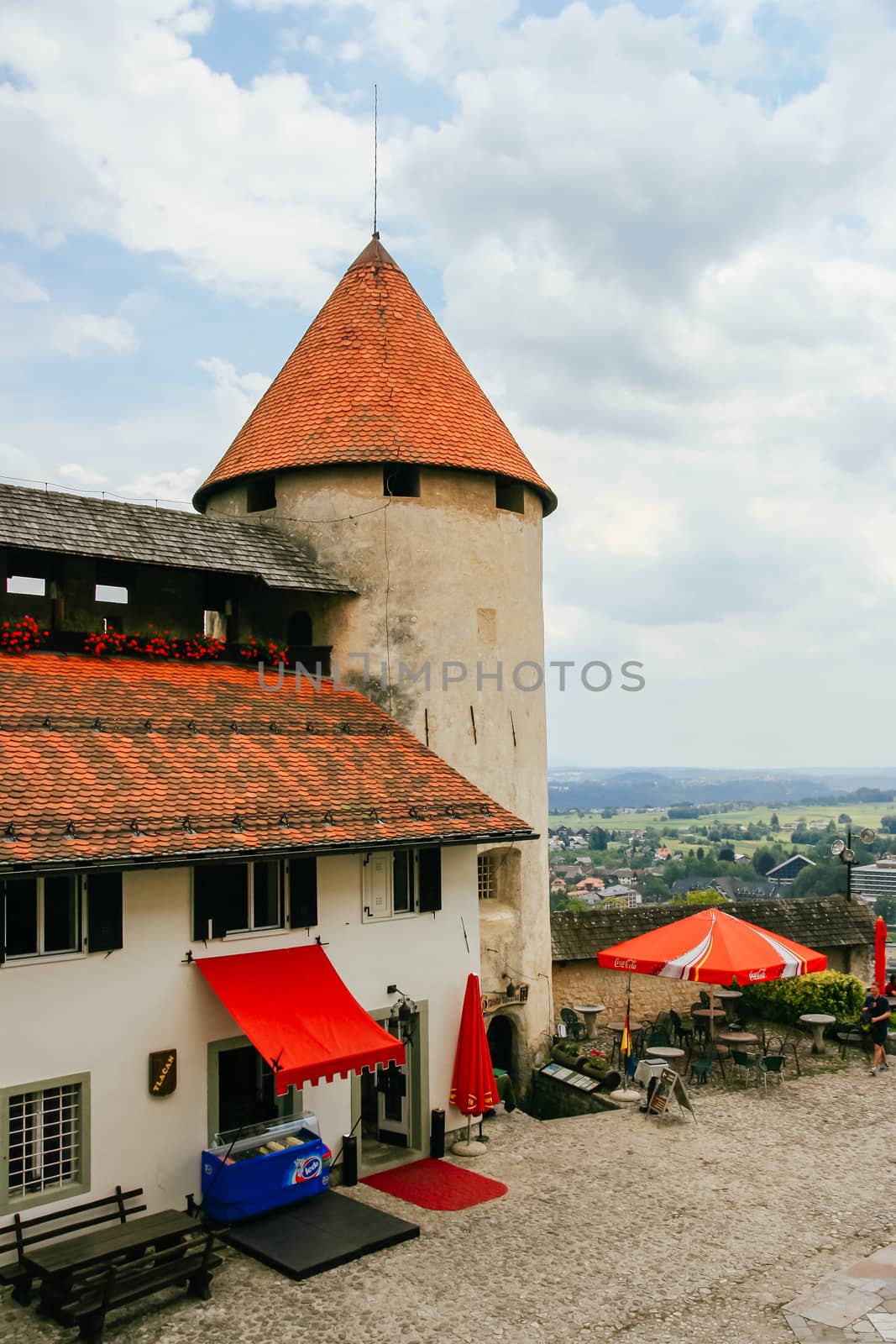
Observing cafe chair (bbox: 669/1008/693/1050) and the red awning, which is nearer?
the red awning

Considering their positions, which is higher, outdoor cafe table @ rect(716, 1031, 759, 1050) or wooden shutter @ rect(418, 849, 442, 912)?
wooden shutter @ rect(418, 849, 442, 912)

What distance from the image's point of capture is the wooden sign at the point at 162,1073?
13.0 metres

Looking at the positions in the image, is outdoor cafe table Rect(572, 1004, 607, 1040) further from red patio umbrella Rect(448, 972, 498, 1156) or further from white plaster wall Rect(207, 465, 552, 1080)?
red patio umbrella Rect(448, 972, 498, 1156)

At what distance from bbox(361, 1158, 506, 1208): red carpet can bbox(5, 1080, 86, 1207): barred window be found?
4.28 m

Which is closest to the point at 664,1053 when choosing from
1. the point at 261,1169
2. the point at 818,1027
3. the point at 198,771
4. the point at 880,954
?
the point at 818,1027

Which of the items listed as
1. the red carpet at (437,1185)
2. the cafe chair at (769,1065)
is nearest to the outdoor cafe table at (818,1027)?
the cafe chair at (769,1065)

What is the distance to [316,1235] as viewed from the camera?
12.8m

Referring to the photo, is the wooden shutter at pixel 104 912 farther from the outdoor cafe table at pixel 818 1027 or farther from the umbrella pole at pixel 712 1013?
the outdoor cafe table at pixel 818 1027

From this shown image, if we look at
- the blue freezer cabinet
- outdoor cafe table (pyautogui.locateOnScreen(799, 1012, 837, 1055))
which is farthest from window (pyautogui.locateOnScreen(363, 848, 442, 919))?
outdoor cafe table (pyautogui.locateOnScreen(799, 1012, 837, 1055))

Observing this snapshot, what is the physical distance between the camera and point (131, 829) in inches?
508

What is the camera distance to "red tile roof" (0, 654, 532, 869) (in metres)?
12.8

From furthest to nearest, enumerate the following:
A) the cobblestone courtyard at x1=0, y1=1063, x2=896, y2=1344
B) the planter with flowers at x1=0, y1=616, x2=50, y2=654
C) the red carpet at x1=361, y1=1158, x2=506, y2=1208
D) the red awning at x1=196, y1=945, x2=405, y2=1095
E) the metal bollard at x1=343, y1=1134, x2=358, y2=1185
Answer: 1. the planter with flowers at x1=0, y1=616, x2=50, y2=654
2. the metal bollard at x1=343, y1=1134, x2=358, y2=1185
3. the red carpet at x1=361, y1=1158, x2=506, y2=1208
4. the red awning at x1=196, y1=945, x2=405, y2=1095
5. the cobblestone courtyard at x1=0, y1=1063, x2=896, y2=1344

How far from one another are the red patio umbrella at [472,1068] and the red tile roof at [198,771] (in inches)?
102

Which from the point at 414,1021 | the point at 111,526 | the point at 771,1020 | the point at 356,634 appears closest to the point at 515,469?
the point at 356,634
